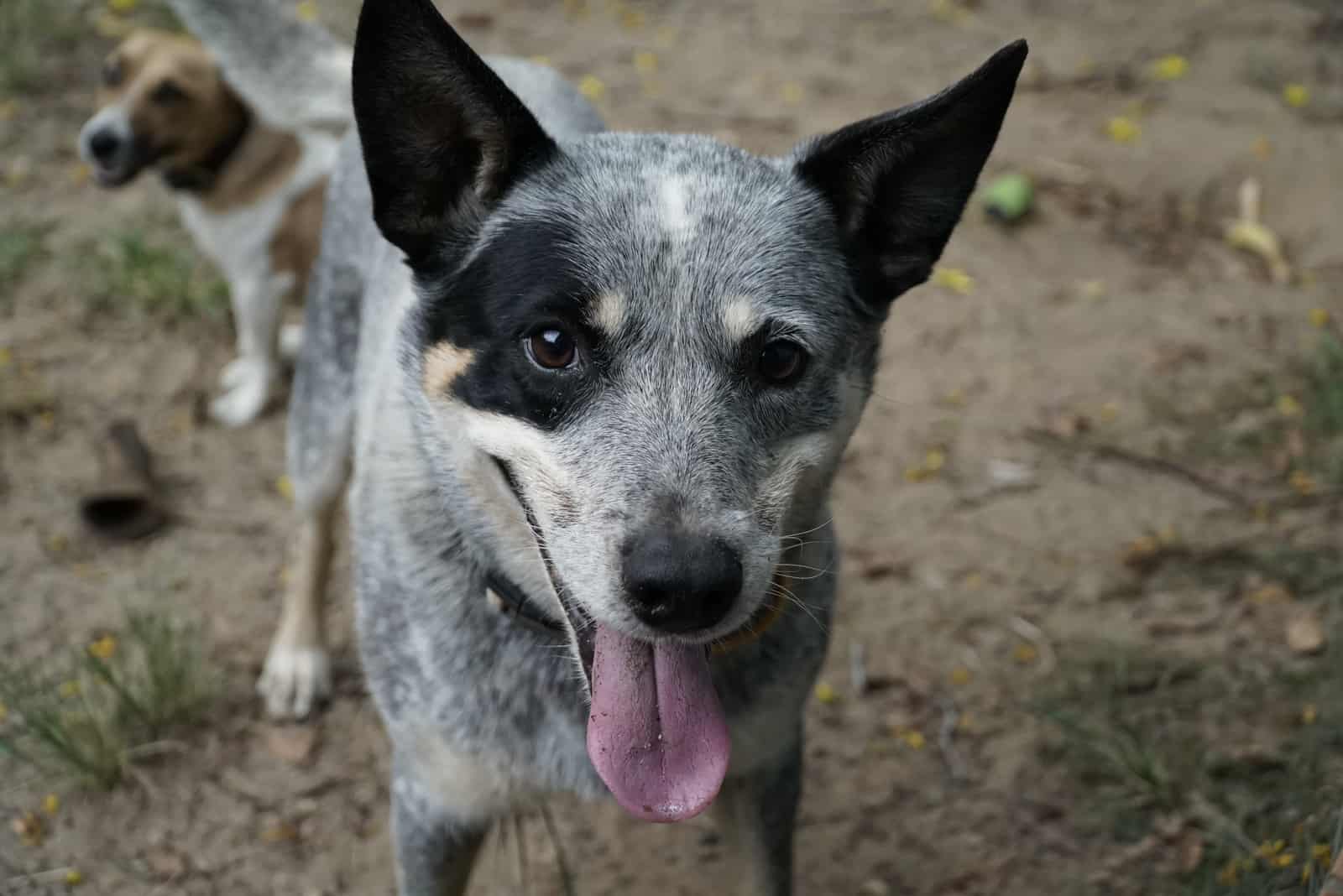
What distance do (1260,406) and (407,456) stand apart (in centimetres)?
320

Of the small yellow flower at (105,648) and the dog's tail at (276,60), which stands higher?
the dog's tail at (276,60)

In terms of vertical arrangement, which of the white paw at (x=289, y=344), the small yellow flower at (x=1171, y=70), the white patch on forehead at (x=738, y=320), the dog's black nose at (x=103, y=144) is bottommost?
the white paw at (x=289, y=344)

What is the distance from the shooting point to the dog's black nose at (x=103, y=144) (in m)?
4.14

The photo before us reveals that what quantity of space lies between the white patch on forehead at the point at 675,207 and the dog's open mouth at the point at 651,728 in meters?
0.50

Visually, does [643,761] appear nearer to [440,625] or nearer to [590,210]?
[440,625]

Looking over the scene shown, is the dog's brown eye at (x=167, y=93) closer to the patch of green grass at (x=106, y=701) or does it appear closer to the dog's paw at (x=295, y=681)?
the patch of green grass at (x=106, y=701)

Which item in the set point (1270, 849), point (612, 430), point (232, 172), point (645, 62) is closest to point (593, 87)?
point (645, 62)

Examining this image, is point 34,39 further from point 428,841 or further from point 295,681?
point 428,841

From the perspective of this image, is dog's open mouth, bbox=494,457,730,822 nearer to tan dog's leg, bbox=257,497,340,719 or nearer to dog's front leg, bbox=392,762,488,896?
dog's front leg, bbox=392,762,488,896

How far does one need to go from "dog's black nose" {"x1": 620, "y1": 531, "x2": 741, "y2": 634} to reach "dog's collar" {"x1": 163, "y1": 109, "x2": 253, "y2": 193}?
10.8 feet

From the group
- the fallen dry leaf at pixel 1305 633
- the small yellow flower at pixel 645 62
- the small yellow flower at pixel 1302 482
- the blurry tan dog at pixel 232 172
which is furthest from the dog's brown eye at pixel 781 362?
the small yellow flower at pixel 645 62

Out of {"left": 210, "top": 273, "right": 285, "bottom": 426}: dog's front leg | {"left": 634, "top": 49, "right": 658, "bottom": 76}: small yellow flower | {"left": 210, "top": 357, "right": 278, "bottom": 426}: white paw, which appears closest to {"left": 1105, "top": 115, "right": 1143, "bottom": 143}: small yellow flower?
{"left": 634, "top": 49, "right": 658, "bottom": 76}: small yellow flower

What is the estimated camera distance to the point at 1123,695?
130 inches

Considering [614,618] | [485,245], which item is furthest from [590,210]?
[614,618]
